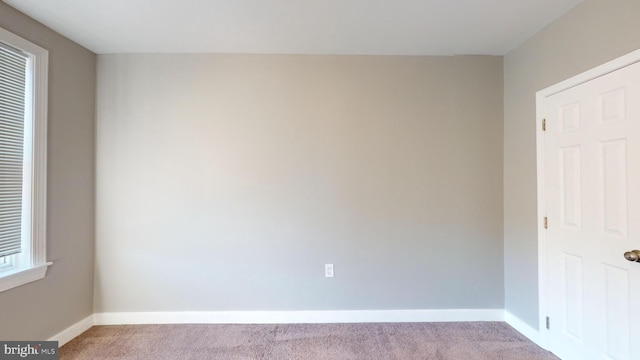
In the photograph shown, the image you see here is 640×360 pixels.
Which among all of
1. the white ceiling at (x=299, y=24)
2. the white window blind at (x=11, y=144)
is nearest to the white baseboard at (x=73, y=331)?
the white window blind at (x=11, y=144)

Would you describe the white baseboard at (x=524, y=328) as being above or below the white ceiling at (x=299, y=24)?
→ below

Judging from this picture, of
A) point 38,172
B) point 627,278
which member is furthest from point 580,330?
point 38,172

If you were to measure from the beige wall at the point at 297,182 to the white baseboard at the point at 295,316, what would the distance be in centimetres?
6

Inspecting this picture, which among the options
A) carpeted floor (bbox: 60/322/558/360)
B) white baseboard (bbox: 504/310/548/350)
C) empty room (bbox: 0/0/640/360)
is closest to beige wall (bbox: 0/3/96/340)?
empty room (bbox: 0/0/640/360)

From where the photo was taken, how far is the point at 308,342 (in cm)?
239

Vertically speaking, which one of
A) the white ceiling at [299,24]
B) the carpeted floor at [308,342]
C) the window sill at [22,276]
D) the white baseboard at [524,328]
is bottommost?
the carpeted floor at [308,342]

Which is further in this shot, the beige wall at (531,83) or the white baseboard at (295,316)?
the white baseboard at (295,316)

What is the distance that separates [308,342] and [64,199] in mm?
2256

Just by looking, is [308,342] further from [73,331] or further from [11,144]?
[11,144]

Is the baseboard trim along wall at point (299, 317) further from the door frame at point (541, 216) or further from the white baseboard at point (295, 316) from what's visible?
the door frame at point (541, 216)

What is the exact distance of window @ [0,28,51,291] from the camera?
1.97 metres

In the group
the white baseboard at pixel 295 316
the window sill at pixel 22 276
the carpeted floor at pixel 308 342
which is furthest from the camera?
the white baseboard at pixel 295 316

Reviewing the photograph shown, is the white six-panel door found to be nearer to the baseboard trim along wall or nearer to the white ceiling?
the baseboard trim along wall

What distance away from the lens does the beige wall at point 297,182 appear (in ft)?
8.91
